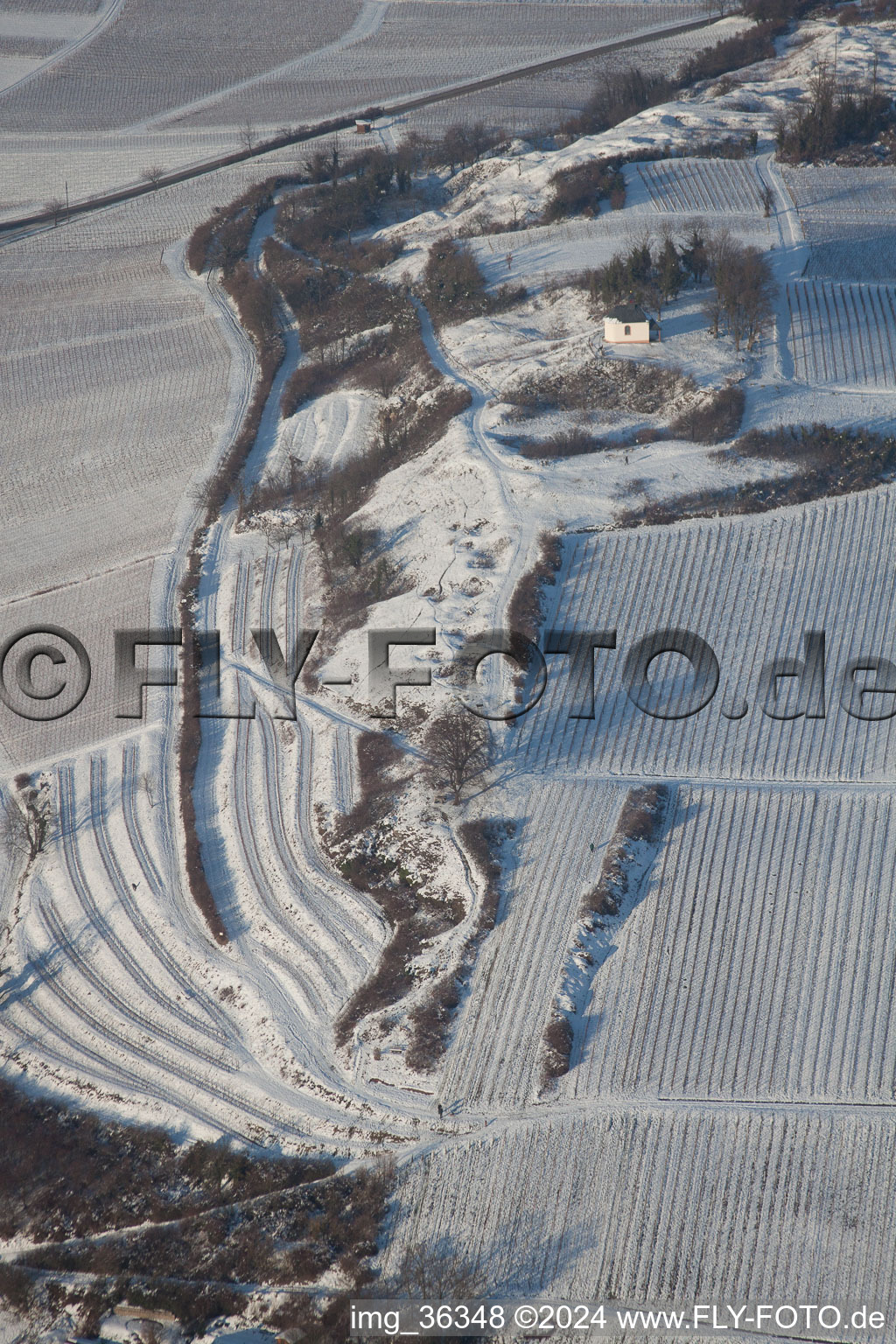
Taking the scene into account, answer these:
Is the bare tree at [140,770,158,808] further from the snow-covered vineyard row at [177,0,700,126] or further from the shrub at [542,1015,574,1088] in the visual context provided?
the snow-covered vineyard row at [177,0,700,126]

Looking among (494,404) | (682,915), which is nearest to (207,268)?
(494,404)

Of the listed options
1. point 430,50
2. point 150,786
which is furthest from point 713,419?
point 430,50

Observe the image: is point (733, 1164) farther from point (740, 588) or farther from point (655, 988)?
point (740, 588)

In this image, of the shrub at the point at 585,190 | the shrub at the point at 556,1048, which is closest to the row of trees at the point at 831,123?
the shrub at the point at 585,190

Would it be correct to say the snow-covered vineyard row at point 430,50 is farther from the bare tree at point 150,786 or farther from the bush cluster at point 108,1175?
the bush cluster at point 108,1175

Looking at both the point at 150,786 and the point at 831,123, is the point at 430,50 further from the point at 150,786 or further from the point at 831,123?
the point at 150,786

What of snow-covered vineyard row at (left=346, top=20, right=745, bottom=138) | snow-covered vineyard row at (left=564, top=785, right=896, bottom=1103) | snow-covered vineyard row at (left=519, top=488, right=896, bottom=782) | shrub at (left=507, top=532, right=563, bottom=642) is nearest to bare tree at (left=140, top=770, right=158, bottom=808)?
snow-covered vineyard row at (left=519, top=488, right=896, bottom=782)
